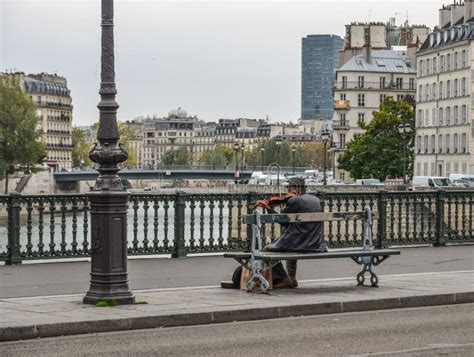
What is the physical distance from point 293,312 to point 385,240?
412 inches

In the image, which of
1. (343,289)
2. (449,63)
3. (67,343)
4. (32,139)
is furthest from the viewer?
(32,139)

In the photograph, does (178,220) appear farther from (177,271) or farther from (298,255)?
(298,255)

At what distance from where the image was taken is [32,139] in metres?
154

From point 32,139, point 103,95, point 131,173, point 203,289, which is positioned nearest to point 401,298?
point 203,289

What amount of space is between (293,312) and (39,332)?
3.15 meters

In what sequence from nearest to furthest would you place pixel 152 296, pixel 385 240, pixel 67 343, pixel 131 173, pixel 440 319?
pixel 67 343 < pixel 440 319 < pixel 152 296 < pixel 385 240 < pixel 131 173

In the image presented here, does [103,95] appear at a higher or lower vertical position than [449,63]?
lower

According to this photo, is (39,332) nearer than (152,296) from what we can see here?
Yes

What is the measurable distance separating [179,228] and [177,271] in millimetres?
2800

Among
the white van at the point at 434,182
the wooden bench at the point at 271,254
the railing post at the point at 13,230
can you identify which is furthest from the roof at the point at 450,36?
the wooden bench at the point at 271,254

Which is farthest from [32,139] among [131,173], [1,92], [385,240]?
[385,240]

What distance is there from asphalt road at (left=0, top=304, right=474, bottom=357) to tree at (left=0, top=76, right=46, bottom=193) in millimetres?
137069

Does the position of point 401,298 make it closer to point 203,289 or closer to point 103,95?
point 203,289

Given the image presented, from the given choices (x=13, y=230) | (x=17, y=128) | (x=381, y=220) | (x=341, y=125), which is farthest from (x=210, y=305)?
(x=17, y=128)
